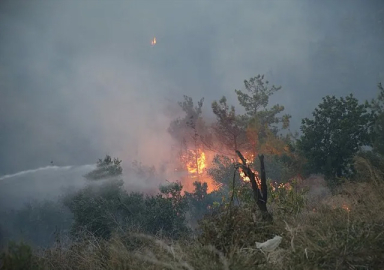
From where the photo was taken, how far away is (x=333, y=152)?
28094 mm

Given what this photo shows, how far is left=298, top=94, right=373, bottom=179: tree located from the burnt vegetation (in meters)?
0.09

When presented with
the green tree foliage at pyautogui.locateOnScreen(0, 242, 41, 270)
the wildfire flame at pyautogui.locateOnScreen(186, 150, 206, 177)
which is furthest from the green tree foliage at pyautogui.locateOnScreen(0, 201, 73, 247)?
the green tree foliage at pyautogui.locateOnScreen(0, 242, 41, 270)

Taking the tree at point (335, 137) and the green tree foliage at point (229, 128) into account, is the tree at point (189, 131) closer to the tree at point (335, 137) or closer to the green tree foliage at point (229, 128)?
the green tree foliage at point (229, 128)

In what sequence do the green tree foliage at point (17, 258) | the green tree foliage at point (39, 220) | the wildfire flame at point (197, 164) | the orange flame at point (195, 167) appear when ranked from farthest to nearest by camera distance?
the wildfire flame at point (197, 164)
the orange flame at point (195, 167)
the green tree foliage at point (39, 220)
the green tree foliage at point (17, 258)

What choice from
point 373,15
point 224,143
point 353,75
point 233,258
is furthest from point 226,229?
point 373,15

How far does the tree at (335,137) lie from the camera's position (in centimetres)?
2795

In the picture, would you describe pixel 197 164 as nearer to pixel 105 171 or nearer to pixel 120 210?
pixel 105 171

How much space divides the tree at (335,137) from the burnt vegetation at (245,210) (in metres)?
0.09

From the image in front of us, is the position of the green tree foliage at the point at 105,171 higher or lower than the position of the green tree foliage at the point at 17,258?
higher

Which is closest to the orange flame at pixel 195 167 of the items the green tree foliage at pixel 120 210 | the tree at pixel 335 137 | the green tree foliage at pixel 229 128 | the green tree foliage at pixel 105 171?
the green tree foliage at pixel 229 128

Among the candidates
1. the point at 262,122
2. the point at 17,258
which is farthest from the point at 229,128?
the point at 17,258

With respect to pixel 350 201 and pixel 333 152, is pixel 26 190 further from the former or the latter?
pixel 350 201

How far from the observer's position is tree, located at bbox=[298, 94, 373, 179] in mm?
27953

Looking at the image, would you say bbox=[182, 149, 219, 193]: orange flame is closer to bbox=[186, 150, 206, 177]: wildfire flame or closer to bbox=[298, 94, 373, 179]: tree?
bbox=[186, 150, 206, 177]: wildfire flame
